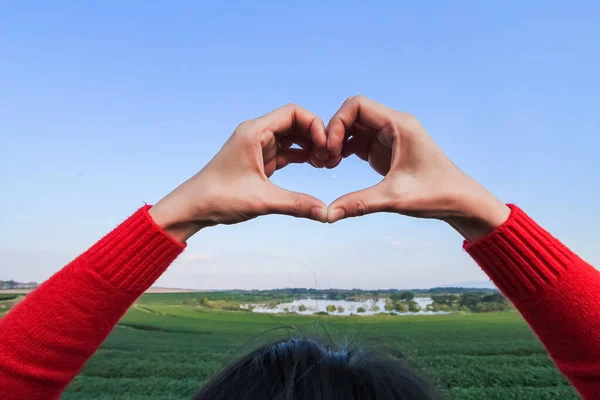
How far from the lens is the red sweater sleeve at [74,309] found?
3.02 ft

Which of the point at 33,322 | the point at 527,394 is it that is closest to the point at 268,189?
the point at 33,322

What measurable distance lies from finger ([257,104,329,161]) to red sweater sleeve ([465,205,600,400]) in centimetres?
37

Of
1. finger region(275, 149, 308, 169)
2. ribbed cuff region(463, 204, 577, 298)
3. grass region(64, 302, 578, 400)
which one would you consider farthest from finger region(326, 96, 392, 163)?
grass region(64, 302, 578, 400)

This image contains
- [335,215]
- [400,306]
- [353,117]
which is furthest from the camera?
[400,306]

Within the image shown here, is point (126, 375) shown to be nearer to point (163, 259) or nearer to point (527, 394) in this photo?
point (527, 394)

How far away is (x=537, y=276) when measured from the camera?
3.11 ft

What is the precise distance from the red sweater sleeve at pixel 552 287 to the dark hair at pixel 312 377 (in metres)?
0.29

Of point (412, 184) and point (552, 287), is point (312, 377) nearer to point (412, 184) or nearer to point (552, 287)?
point (412, 184)

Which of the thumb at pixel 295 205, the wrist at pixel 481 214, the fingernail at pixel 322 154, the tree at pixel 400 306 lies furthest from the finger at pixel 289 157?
the tree at pixel 400 306

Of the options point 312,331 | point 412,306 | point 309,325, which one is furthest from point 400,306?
point 312,331

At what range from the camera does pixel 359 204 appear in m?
0.89

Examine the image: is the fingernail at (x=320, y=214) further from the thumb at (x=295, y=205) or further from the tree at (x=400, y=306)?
the tree at (x=400, y=306)

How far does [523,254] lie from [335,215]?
14.5 inches

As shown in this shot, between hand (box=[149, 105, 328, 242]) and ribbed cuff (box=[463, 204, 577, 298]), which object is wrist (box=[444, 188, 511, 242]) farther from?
hand (box=[149, 105, 328, 242])
